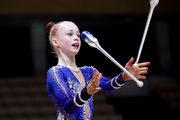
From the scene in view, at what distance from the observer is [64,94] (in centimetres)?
126

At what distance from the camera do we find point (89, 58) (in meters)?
4.69

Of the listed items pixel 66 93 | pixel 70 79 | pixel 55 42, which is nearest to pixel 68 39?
pixel 55 42

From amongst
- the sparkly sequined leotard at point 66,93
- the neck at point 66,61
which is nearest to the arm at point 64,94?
the sparkly sequined leotard at point 66,93

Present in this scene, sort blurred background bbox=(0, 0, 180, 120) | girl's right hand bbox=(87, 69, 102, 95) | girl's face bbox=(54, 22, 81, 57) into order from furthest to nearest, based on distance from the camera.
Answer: blurred background bbox=(0, 0, 180, 120) < girl's face bbox=(54, 22, 81, 57) < girl's right hand bbox=(87, 69, 102, 95)

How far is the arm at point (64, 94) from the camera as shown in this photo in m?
1.20

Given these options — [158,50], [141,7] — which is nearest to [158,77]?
[158,50]

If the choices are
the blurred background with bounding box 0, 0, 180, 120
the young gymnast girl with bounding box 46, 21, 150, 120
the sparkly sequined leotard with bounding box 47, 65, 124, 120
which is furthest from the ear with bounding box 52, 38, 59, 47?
the blurred background with bounding box 0, 0, 180, 120

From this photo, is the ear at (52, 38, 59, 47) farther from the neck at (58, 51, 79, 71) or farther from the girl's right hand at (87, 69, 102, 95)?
the girl's right hand at (87, 69, 102, 95)

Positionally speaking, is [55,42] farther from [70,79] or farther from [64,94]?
[64,94]

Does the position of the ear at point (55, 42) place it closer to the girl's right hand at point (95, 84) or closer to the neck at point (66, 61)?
the neck at point (66, 61)

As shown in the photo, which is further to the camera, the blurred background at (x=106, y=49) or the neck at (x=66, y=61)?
the blurred background at (x=106, y=49)

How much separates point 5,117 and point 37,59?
130 centimetres

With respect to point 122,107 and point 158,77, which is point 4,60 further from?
point 158,77

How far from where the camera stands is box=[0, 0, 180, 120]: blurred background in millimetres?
4332
